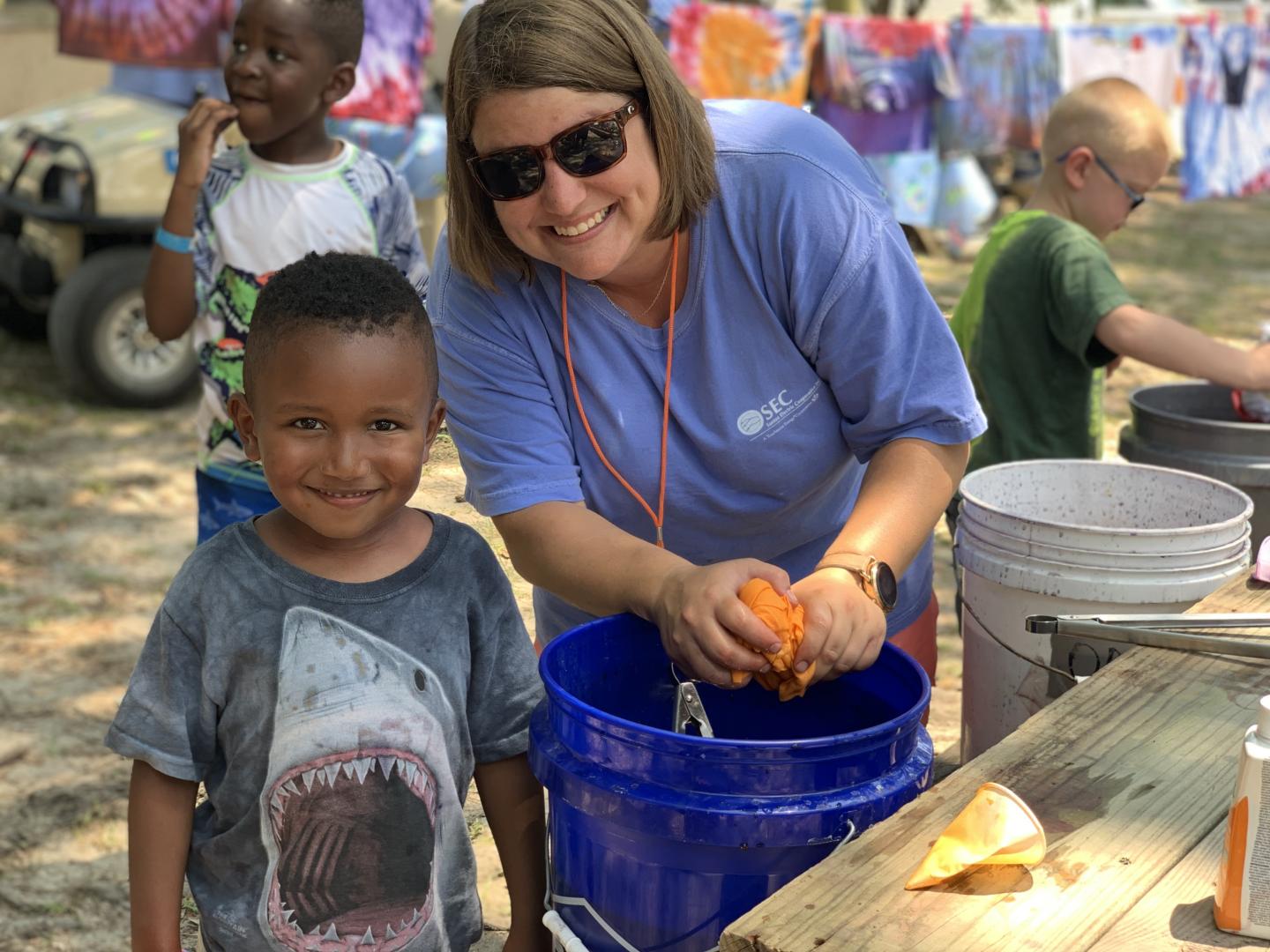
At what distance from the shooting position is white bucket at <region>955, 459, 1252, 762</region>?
2443 mm

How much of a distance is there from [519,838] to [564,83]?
984 mm

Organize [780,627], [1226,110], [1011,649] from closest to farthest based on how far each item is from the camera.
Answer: [780,627]
[1011,649]
[1226,110]

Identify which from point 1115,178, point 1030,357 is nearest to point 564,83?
point 1030,357

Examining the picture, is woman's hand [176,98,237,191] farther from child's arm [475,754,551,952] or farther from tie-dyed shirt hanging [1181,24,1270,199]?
tie-dyed shirt hanging [1181,24,1270,199]

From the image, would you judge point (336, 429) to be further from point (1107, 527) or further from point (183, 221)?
point (183, 221)

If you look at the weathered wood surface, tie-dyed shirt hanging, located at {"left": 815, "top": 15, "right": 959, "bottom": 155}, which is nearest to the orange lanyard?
the weathered wood surface

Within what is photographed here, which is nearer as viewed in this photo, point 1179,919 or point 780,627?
point 1179,919

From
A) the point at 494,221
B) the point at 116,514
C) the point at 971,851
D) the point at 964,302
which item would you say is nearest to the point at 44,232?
the point at 116,514

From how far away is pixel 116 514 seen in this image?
557cm

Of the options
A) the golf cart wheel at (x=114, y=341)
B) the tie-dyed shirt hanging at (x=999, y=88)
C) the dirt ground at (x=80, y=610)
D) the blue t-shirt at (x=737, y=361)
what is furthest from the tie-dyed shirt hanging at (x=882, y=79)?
the blue t-shirt at (x=737, y=361)

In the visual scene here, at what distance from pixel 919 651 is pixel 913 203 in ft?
22.1

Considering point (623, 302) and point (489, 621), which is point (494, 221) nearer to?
point (623, 302)

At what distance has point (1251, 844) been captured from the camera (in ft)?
4.67

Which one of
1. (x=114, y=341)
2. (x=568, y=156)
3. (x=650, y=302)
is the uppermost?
(x=568, y=156)
